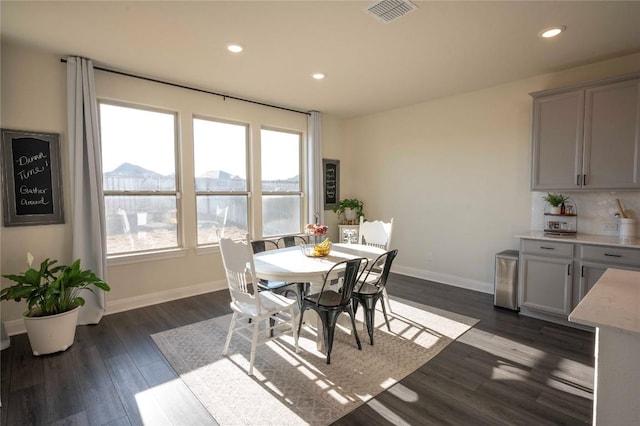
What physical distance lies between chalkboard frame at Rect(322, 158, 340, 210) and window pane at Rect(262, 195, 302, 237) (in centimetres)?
57

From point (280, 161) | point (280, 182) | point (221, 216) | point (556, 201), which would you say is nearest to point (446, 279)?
point (556, 201)

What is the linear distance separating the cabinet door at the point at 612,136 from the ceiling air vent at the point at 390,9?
7.21ft

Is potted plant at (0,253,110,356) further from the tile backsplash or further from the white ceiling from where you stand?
the tile backsplash

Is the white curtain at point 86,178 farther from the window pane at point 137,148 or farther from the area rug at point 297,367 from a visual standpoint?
the area rug at point 297,367

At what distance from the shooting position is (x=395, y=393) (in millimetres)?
2174

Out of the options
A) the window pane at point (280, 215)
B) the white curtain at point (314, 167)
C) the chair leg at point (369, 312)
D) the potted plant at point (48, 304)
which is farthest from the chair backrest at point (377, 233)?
the potted plant at point (48, 304)

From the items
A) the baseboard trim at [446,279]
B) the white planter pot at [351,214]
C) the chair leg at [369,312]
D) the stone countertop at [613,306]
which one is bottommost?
the baseboard trim at [446,279]

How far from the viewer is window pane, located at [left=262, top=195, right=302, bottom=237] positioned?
500cm

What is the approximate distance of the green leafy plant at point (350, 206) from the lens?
18.6 ft

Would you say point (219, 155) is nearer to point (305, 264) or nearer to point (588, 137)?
point (305, 264)

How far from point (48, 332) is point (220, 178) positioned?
251 cm

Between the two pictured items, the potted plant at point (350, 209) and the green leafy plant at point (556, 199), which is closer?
the green leafy plant at point (556, 199)

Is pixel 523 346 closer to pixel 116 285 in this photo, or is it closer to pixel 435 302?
pixel 435 302

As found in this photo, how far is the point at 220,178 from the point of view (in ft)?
14.7
